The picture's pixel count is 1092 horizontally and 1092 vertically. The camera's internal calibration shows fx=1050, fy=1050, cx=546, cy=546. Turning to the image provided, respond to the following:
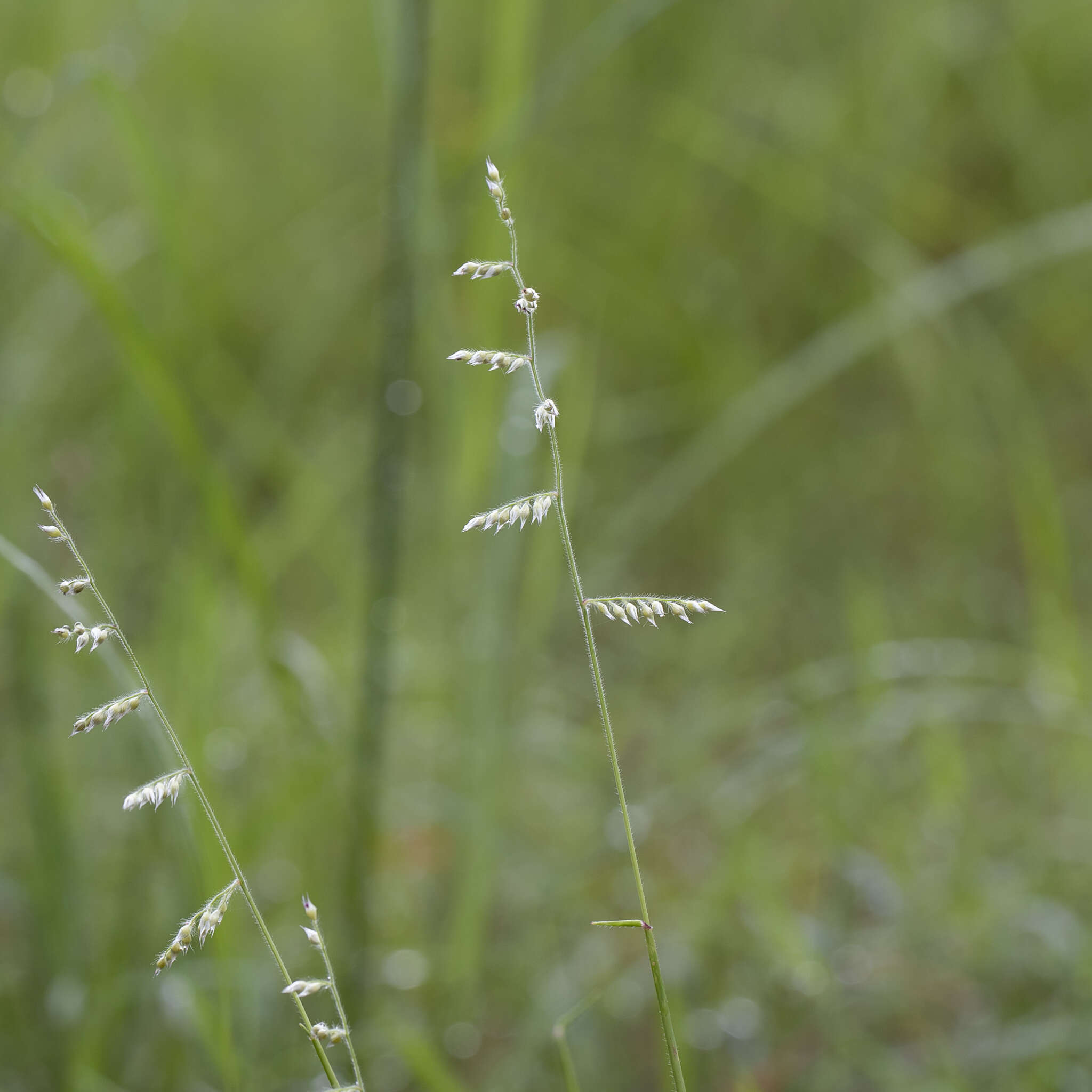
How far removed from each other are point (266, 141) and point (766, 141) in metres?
1.36

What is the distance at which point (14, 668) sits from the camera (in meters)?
0.93

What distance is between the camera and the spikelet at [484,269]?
321 mm

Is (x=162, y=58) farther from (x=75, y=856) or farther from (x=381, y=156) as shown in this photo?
(x=75, y=856)

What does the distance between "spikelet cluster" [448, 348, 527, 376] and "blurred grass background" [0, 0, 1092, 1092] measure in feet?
1.17

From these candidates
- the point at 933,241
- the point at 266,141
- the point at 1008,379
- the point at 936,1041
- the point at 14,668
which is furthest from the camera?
the point at 266,141

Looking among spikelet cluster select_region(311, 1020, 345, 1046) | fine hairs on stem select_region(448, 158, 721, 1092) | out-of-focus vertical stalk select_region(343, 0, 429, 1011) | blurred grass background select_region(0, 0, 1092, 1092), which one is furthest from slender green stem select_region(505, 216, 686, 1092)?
out-of-focus vertical stalk select_region(343, 0, 429, 1011)

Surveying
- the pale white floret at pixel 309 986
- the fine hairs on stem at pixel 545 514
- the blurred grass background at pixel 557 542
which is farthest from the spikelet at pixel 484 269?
the blurred grass background at pixel 557 542

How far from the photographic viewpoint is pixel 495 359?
0.33 meters

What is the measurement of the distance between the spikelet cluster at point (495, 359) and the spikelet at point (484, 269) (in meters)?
0.02

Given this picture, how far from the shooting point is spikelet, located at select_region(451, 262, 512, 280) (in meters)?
0.32

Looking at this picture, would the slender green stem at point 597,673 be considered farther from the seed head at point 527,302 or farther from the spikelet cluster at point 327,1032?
the spikelet cluster at point 327,1032

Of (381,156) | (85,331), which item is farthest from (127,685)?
(381,156)

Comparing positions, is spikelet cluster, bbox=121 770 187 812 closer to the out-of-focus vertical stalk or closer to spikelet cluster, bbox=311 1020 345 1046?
spikelet cluster, bbox=311 1020 345 1046

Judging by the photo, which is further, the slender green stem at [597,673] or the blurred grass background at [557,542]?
the blurred grass background at [557,542]
